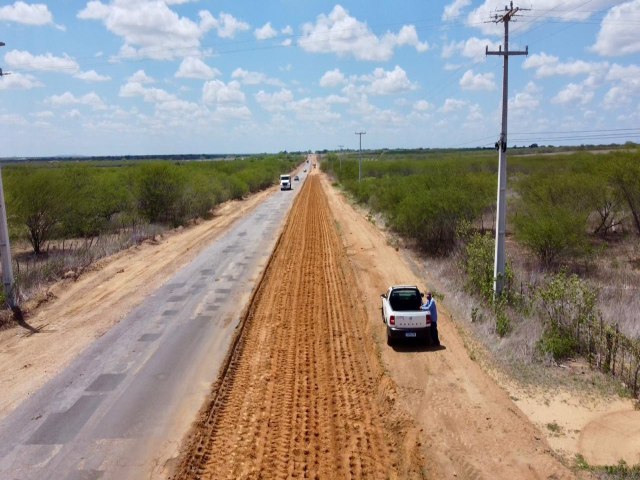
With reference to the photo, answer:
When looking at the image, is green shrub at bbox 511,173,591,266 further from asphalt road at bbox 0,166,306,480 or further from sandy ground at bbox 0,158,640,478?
asphalt road at bbox 0,166,306,480

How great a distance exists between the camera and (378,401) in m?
10.4

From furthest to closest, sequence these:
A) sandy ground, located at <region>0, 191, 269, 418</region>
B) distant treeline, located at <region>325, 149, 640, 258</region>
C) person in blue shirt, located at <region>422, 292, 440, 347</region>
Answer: distant treeline, located at <region>325, 149, 640, 258</region>, person in blue shirt, located at <region>422, 292, 440, 347</region>, sandy ground, located at <region>0, 191, 269, 418</region>

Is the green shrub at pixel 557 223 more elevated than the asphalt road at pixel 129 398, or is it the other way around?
the green shrub at pixel 557 223

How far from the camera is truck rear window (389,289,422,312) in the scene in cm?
1376

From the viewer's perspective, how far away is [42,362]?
12.8 metres

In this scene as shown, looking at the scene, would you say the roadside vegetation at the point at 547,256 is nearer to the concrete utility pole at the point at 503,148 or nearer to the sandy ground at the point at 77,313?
the concrete utility pole at the point at 503,148

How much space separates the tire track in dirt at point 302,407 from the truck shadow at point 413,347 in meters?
0.84

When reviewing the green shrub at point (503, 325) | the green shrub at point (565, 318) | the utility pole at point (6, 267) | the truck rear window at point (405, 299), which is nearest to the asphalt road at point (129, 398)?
the utility pole at point (6, 267)

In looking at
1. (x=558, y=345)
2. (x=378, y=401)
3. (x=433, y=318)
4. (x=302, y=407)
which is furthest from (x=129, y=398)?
(x=558, y=345)

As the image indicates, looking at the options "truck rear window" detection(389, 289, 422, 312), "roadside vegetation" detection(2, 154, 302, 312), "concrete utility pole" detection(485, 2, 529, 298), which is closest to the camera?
"truck rear window" detection(389, 289, 422, 312)

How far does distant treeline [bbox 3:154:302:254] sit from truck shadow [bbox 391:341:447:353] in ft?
68.2

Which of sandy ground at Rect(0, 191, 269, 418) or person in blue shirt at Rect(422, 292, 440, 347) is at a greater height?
person in blue shirt at Rect(422, 292, 440, 347)

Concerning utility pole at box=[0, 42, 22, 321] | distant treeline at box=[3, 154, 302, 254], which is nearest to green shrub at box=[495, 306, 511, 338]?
utility pole at box=[0, 42, 22, 321]

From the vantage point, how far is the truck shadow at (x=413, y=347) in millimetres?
13281
